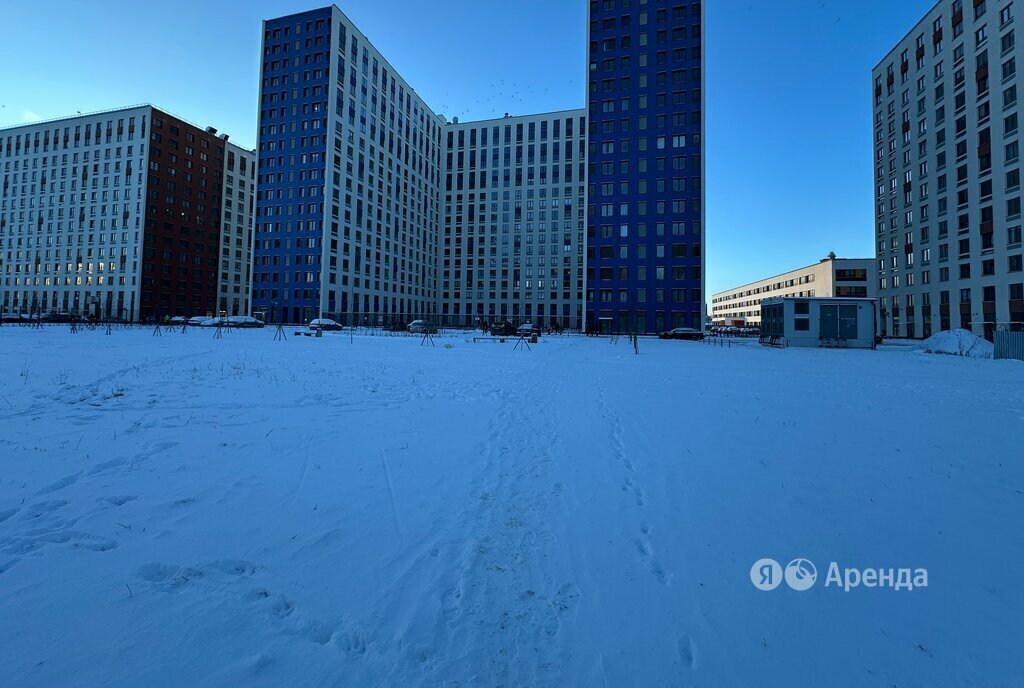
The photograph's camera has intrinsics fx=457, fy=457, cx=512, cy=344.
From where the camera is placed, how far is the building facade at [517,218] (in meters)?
108

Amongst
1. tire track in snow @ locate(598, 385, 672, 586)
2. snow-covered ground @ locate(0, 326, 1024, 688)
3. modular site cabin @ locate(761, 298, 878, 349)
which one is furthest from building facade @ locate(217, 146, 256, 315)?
tire track in snow @ locate(598, 385, 672, 586)

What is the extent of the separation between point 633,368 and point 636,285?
5674 centimetres

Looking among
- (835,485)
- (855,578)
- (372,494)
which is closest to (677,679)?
(855,578)

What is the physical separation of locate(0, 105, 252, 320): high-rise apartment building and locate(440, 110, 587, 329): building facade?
57.1 metres

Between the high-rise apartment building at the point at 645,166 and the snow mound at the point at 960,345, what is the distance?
36.8m

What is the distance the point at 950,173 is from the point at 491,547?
78629 mm

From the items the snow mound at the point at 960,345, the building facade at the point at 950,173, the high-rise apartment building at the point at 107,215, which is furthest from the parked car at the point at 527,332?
the high-rise apartment building at the point at 107,215

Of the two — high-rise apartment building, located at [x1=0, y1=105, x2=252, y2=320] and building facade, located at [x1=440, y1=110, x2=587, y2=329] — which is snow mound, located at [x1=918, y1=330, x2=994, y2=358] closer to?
building facade, located at [x1=440, y1=110, x2=587, y2=329]

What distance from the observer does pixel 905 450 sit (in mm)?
7301

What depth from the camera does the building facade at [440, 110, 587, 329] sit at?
10831 cm

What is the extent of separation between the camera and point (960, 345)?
30250 millimetres

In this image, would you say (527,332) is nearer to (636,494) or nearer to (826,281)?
(636,494)

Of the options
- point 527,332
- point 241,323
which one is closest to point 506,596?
point 527,332

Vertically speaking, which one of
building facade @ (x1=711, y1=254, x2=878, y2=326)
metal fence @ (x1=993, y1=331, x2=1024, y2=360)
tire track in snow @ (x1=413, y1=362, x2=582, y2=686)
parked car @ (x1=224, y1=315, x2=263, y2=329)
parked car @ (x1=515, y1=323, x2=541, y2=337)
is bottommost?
tire track in snow @ (x1=413, y1=362, x2=582, y2=686)
